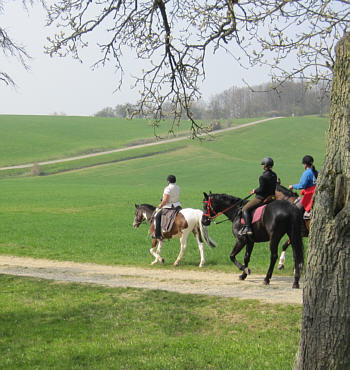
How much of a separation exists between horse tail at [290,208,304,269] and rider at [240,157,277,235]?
836mm

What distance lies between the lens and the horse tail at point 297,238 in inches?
462

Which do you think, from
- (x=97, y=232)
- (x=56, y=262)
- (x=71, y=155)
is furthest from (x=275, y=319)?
(x=71, y=155)

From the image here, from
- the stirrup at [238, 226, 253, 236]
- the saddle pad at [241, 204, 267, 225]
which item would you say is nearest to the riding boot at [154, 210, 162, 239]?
the stirrup at [238, 226, 253, 236]

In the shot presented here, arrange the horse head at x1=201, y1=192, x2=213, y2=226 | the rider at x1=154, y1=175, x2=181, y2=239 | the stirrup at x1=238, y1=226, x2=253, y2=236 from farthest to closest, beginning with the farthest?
the rider at x1=154, y1=175, x2=181, y2=239
the horse head at x1=201, y1=192, x2=213, y2=226
the stirrup at x1=238, y1=226, x2=253, y2=236

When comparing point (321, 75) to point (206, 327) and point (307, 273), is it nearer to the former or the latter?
point (206, 327)

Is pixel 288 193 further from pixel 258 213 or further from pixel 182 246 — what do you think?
pixel 182 246

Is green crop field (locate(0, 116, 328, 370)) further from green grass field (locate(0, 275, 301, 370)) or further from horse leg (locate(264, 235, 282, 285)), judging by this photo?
horse leg (locate(264, 235, 282, 285))

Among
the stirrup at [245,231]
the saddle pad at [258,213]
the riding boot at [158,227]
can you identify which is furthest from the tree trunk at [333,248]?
the riding boot at [158,227]

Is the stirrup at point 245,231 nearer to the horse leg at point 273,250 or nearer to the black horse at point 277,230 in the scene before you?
the black horse at point 277,230

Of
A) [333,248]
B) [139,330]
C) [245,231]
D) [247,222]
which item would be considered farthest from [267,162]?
[333,248]

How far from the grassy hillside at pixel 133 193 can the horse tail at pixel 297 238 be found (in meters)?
2.70

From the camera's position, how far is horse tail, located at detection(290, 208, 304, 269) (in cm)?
1173

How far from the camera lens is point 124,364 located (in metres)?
7.29

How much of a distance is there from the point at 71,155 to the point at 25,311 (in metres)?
74.9
